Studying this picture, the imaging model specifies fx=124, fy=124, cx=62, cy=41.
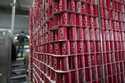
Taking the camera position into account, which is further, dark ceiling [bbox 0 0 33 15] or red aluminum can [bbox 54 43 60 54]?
dark ceiling [bbox 0 0 33 15]

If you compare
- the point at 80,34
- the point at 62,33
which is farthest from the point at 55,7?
the point at 80,34

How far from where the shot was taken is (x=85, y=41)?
165 centimetres

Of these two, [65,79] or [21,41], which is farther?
[21,41]

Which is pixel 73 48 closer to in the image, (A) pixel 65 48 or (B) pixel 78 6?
(A) pixel 65 48

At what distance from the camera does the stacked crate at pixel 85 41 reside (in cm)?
144

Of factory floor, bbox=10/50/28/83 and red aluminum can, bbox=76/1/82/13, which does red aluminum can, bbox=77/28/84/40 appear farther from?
factory floor, bbox=10/50/28/83

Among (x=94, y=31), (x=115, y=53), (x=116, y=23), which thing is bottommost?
(x=115, y=53)

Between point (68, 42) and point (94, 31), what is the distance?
0.51 metres

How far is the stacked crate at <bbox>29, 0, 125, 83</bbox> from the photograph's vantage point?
144 cm

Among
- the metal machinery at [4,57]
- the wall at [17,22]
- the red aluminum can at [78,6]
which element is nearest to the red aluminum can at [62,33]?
the red aluminum can at [78,6]

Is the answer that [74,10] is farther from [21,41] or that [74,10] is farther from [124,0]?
[21,41]

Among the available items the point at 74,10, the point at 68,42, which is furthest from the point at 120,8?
the point at 68,42

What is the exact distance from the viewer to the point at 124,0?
2.31 meters

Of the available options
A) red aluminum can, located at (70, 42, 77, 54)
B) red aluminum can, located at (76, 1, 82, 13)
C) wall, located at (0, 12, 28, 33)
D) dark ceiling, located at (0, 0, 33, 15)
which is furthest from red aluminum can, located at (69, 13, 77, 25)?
wall, located at (0, 12, 28, 33)
